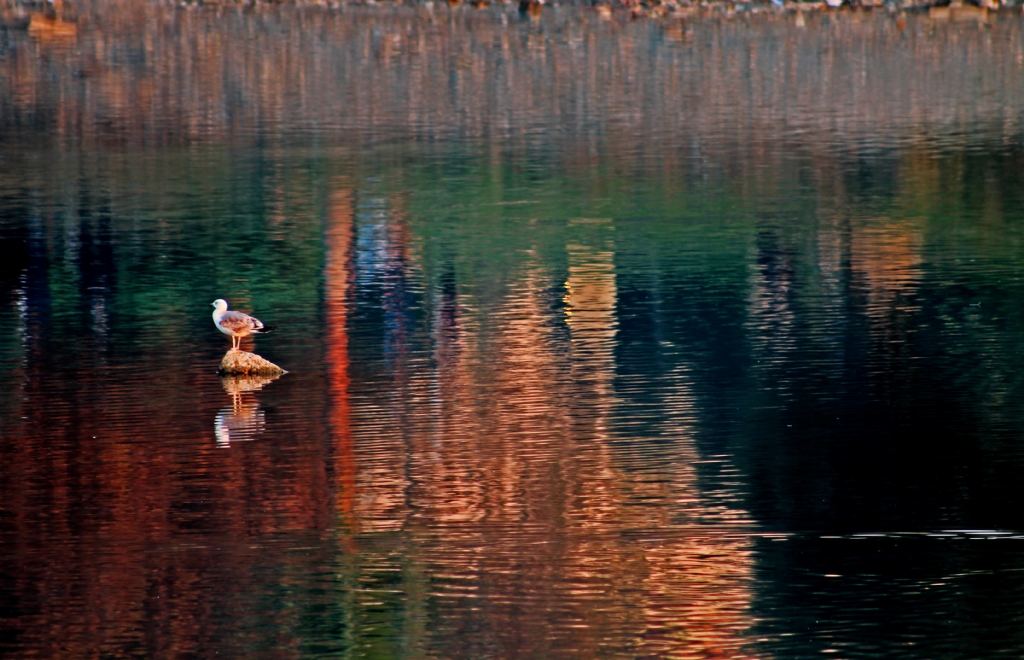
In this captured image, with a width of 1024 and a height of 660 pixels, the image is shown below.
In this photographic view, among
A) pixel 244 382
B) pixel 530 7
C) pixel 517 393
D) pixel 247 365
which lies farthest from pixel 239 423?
pixel 530 7

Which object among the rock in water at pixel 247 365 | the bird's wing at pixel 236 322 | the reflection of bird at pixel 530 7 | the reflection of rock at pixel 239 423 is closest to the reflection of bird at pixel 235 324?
the bird's wing at pixel 236 322

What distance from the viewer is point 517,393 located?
1884 cm

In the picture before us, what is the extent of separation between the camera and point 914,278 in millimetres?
25438

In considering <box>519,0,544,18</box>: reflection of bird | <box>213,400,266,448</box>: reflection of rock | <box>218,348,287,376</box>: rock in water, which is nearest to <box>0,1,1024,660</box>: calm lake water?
<box>213,400,266,448</box>: reflection of rock

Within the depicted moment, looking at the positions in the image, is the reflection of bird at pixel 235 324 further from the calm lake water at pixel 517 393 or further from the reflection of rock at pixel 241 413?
the reflection of rock at pixel 241 413

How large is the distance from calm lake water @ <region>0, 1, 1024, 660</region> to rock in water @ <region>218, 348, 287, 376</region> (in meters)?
0.28

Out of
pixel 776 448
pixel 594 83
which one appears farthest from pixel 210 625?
pixel 594 83

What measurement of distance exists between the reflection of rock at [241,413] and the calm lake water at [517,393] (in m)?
0.07

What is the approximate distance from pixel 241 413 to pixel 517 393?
113 inches

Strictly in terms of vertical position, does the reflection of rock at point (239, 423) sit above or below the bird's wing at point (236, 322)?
below

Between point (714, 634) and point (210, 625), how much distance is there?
11.5ft

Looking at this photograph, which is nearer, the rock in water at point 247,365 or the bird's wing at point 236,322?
the rock in water at point 247,365

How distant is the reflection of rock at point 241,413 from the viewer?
17.3 m

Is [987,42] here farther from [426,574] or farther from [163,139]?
[426,574]
